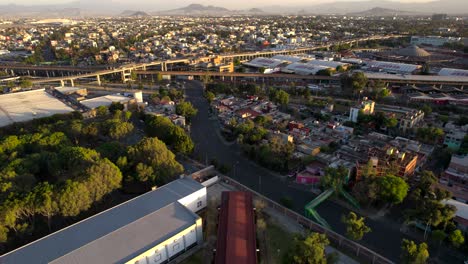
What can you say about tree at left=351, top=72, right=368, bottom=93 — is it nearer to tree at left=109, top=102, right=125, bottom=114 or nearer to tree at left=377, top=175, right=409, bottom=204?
tree at left=377, top=175, right=409, bottom=204

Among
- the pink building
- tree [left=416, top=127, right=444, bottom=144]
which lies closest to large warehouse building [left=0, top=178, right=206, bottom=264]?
the pink building

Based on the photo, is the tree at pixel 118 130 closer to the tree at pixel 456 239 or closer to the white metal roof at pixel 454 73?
the tree at pixel 456 239

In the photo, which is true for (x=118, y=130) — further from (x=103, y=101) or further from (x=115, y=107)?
(x=103, y=101)

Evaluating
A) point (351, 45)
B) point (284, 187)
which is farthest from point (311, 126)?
point (351, 45)

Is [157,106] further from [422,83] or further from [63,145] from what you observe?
[422,83]

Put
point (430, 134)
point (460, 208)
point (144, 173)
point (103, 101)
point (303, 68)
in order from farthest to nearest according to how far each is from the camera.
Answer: point (303, 68)
point (103, 101)
point (430, 134)
point (144, 173)
point (460, 208)

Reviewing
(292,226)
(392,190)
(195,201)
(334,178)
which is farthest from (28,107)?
(392,190)
